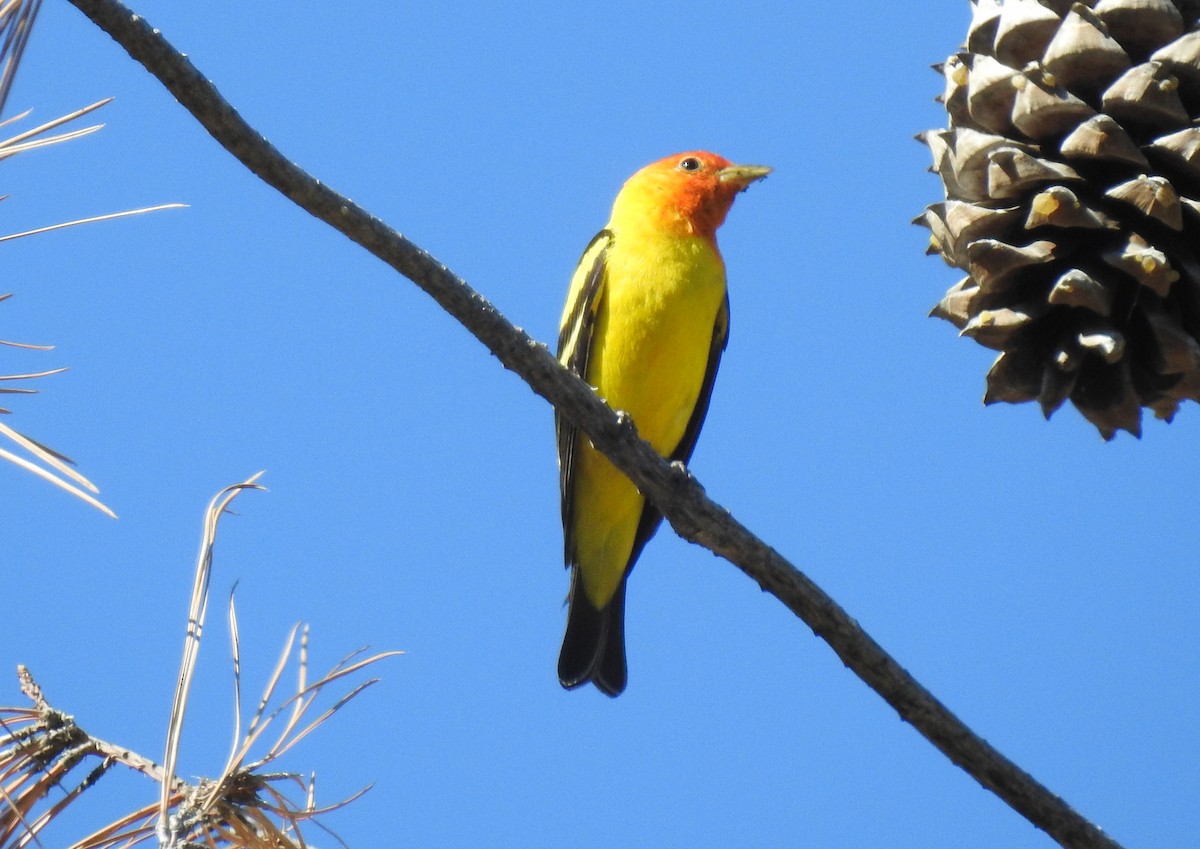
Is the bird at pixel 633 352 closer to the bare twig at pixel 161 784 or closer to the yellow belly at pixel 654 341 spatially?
the yellow belly at pixel 654 341

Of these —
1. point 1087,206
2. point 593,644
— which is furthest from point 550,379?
point 593,644

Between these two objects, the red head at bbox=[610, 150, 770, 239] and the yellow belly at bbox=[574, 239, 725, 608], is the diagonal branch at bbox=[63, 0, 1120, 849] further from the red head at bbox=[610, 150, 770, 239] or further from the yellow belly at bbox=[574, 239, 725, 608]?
the red head at bbox=[610, 150, 770, 239]

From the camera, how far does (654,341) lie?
476cm

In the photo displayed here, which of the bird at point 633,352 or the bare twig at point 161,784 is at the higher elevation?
the bird at point 633,352

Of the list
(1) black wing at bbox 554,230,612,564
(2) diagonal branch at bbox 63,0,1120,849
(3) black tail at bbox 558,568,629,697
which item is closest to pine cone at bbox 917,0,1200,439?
(2) diagonal branch at bbox 63,0,1120,849

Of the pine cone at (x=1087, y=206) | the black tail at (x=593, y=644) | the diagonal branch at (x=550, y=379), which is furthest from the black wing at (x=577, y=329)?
the pine cone at (x=1087, y=206)

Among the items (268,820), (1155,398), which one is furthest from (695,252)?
(268,820)

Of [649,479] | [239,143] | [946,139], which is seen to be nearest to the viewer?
[239,143]

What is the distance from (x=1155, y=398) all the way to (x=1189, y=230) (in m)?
0.29

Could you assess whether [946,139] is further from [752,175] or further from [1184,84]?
[752,175]

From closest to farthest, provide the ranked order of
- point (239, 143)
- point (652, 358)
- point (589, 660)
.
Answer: point (239, 143), point (652, 358), point (589, 660)

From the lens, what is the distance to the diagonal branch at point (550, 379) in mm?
1997

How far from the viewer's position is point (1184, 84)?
2086 mm

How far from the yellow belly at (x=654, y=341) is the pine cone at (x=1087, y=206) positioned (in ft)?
8.44
